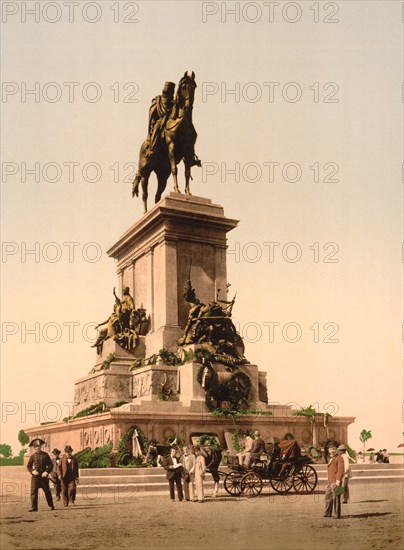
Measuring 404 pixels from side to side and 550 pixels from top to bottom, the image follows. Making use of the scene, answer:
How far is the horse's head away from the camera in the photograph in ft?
110

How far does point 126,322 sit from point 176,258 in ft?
11.4

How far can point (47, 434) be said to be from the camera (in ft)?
113

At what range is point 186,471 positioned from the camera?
1942 cm

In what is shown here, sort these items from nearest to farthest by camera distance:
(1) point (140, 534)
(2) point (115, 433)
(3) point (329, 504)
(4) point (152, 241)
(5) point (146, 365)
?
1. (1) point (140, 534)
2. (3) point (329, 504)
3. (2) point (115, 433)
4. (5) point (146, 365)
5. (4) point (152, 241)

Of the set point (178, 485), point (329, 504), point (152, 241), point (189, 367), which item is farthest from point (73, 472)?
point (152, 241)

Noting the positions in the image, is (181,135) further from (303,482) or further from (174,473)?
(174,473)

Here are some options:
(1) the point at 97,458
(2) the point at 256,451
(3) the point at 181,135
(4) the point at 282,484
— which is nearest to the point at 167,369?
(1) the point at 97,458

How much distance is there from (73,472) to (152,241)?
1524 centimetres

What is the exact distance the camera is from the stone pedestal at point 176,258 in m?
31.1

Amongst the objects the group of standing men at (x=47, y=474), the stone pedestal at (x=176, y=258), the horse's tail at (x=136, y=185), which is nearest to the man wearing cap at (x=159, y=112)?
the horse's tail at (x=136, y=185)

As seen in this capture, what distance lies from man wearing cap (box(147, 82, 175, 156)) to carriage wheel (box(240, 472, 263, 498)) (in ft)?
61.9

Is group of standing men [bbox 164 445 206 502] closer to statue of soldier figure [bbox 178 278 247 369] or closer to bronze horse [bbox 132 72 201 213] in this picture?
statue of soldier figure [bbox 178 278 247 369]

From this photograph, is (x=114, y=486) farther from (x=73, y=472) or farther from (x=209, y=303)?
A: (x=209, y=303)

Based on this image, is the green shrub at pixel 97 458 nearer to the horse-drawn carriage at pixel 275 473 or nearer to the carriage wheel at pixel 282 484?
the horse-drawn carriage at pixel 275 473
